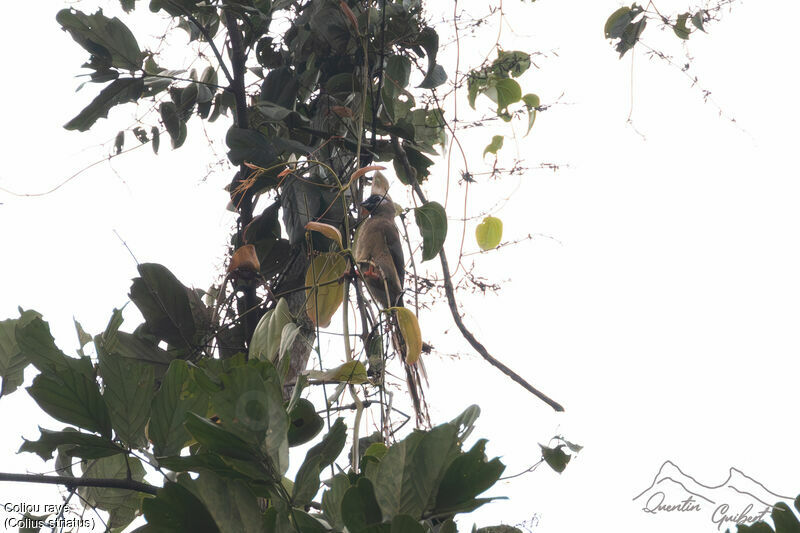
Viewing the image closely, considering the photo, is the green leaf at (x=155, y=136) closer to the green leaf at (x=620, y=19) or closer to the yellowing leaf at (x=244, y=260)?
the yellowing leaf at (x=244, y=260)

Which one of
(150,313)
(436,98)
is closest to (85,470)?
(150,313)

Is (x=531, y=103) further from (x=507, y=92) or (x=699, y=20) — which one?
(x=699, y=20)

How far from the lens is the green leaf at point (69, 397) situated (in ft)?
1.59

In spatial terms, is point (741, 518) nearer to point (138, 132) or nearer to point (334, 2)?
point (334, 2)

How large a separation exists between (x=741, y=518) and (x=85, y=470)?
721 millimetres

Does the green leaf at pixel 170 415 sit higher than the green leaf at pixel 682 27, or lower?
lower

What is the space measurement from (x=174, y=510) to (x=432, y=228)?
611 mm

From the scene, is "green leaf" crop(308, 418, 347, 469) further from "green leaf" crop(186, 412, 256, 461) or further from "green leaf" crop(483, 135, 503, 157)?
"green leaf" crop(483, 135, 503, 157)

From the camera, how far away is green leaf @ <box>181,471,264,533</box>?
0.42m

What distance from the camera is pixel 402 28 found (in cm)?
99

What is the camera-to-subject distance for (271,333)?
768 mm

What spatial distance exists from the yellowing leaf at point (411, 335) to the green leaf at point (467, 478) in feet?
1.14

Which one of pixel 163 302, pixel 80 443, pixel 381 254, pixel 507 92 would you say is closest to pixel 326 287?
pixel 381 254

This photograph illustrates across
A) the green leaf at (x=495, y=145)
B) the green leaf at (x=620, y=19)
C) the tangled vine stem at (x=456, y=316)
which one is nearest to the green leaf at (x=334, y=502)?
the tangled vine stem at (x=456, y=316)
